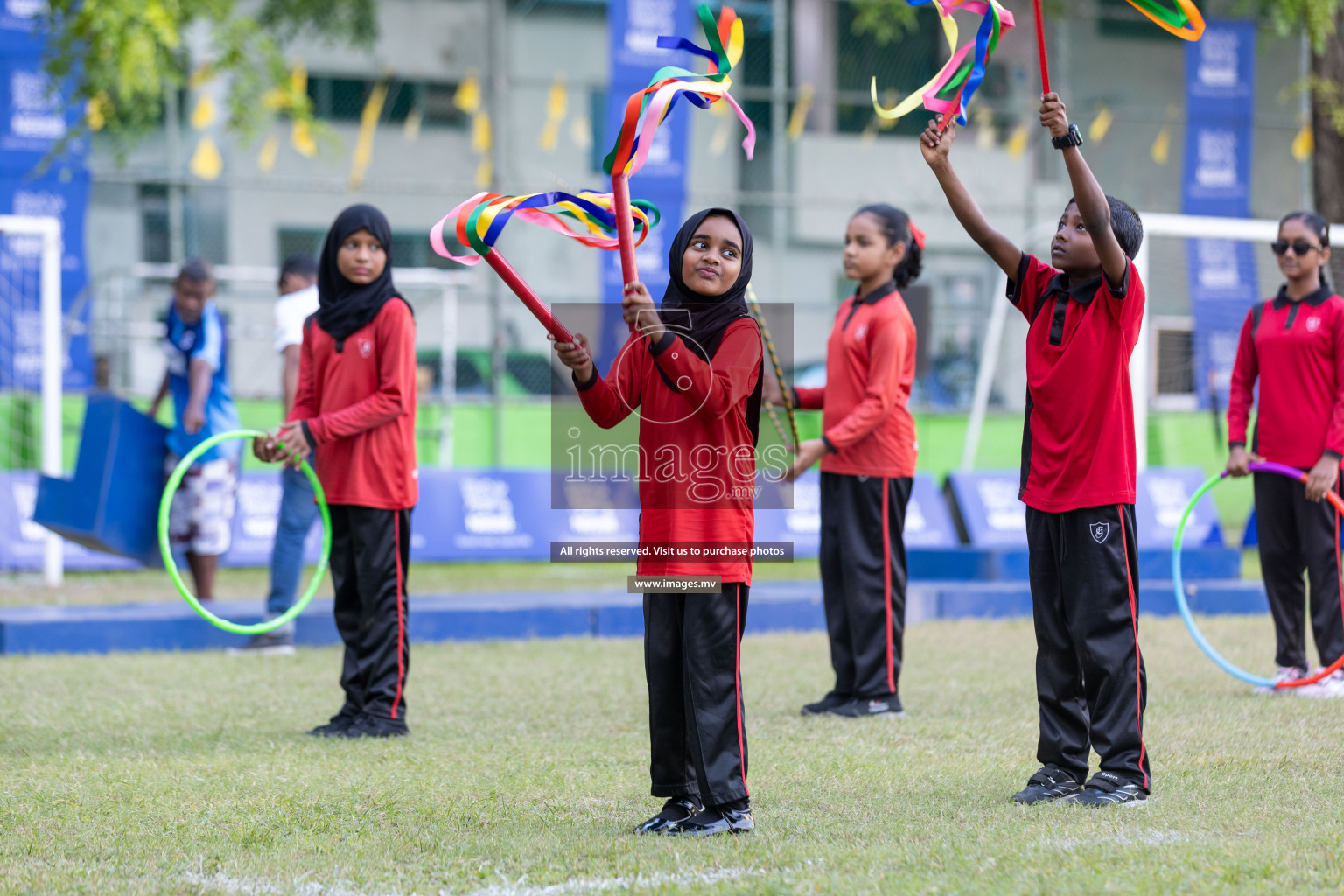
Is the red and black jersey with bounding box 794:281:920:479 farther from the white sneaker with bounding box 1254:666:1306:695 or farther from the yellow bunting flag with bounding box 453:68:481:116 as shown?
the yellow bunting flag with bounding box 453:68:481:116

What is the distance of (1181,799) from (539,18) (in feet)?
68.4

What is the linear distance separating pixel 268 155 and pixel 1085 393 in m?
18.9

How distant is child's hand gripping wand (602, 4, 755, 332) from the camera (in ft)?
12.0

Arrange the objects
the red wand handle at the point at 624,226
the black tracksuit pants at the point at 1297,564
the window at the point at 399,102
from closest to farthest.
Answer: the red wand handle at the point at 624,226 → the black tracksuit pants at the point at 1297,564 → the window at the point at 399,102

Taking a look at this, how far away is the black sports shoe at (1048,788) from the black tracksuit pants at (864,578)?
1.71 meters

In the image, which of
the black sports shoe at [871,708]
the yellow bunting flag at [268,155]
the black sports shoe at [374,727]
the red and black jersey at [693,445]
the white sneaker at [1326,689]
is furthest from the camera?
the yellow bunting flag at [268,155]

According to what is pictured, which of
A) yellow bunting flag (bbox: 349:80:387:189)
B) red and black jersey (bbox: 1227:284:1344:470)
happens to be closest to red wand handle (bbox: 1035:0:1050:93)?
red and black jersey (bbox: 1227:284:1344:470)

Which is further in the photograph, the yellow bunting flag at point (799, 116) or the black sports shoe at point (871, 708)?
the yellow bunting flag at point (799, 116)

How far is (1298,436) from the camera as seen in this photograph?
654 cm

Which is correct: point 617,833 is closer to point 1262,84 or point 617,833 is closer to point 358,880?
point 358,880

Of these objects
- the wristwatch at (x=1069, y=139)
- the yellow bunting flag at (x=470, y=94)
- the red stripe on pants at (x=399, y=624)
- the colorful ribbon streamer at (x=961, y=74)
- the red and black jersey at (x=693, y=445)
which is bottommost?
the red stripe on pants at (x=399, y=624)

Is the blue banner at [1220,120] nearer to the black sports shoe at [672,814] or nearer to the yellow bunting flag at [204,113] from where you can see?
the yellow bunting flag at [204,113]

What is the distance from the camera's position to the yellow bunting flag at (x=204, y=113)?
1792 cm

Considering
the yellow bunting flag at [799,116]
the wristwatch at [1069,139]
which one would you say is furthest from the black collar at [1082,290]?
the yellow bunting flag at [799,116]
